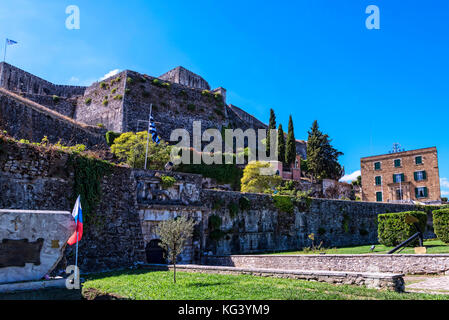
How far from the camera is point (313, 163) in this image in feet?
154

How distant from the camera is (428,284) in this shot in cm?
1060

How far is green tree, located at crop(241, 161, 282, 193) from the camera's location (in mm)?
33000

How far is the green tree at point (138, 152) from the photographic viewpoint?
29.4 meters

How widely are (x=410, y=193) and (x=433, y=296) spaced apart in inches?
1696

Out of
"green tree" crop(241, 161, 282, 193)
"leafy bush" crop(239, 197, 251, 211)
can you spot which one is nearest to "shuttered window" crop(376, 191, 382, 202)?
"green tree" crop(241, 161, 282, 193)

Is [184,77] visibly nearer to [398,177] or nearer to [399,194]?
[398,177]

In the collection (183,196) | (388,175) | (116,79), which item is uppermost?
(116,79)

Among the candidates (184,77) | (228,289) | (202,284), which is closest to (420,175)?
(184,77)

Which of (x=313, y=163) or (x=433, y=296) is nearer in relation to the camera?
(x=433, y=296)

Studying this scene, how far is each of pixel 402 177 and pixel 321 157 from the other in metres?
11.4

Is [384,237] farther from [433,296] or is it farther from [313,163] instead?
[313,163]

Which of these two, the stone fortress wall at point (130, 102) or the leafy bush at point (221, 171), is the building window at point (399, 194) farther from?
the stone fortress wall at point (130, 102)
